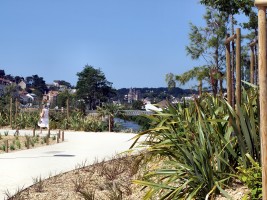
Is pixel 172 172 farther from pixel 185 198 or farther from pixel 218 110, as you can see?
pixel 218 110

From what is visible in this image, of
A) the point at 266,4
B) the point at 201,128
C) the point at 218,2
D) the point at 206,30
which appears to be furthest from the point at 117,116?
the point at 266,4

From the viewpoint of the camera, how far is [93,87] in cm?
9806

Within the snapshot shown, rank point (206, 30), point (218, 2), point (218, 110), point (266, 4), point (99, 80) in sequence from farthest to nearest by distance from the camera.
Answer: point (99, 80) → point (206, 30) → point (218, 2) → point (218, 110) → point (266, 4)

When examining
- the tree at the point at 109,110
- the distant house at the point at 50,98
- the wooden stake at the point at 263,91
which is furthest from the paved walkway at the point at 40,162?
the distant house at the point at 50,98

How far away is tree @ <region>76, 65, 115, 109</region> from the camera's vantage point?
97.3 m

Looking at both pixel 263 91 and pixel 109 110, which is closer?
pixel 263 91

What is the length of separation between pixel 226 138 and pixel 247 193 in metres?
0.86

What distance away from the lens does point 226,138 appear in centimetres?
499

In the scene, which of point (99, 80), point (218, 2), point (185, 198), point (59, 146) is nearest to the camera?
point (185, 198)

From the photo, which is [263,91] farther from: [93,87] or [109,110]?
[93,87]

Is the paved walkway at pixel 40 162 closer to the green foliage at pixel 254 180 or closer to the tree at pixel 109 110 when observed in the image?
the green foliage at pixel 254 180

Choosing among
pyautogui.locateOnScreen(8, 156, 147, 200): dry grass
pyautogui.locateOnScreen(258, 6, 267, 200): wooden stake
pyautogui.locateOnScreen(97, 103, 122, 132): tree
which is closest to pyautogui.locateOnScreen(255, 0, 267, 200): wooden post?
pyautogui.locateOnScreen(258, 6, 267, 200): wooden stake

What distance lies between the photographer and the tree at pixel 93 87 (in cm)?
9731

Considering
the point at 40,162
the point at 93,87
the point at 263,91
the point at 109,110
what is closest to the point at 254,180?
the point at 263,91
